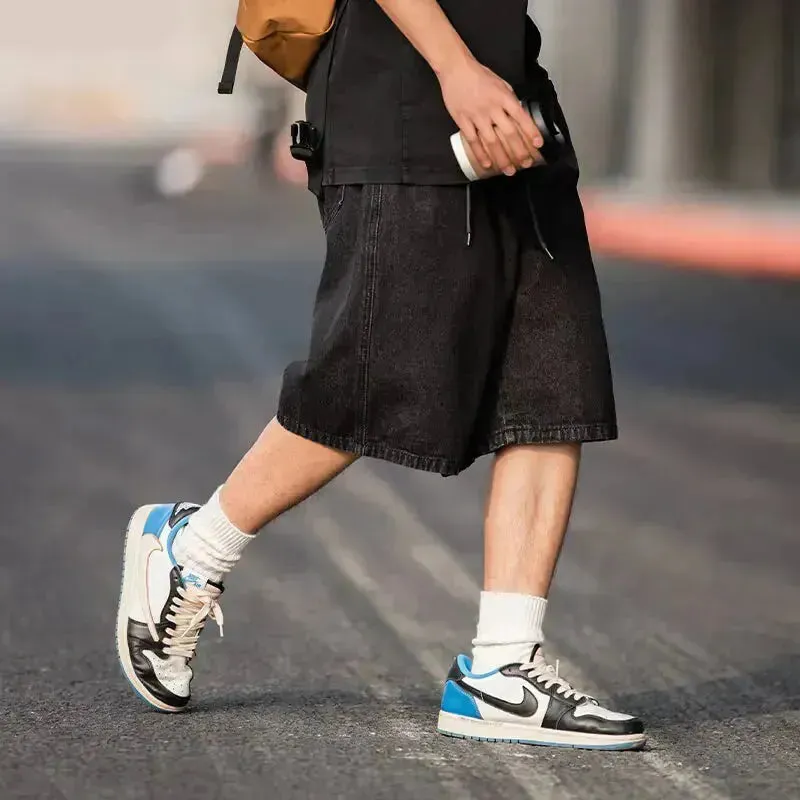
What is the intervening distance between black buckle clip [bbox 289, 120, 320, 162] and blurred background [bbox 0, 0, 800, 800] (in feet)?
3.27

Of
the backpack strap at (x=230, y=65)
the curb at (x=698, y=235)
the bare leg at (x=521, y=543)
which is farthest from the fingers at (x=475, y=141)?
the curb at (x=698, y=235)

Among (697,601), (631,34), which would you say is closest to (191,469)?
(697,601)

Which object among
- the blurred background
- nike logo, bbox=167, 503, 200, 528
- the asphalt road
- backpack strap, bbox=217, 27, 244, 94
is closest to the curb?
the blurred background

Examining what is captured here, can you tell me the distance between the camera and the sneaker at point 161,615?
3725 mm

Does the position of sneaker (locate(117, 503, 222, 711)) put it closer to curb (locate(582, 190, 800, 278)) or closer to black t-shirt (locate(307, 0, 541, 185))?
black t-shirt (locate(307, 0, 541, 185))

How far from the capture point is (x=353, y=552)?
19.1 feet

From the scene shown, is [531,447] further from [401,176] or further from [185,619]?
[185,619]

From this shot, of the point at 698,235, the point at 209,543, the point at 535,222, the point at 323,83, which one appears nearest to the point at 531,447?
the point at 535,222

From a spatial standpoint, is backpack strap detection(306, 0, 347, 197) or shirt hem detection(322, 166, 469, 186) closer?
shirt hem detection(322, 166, 469, 186)

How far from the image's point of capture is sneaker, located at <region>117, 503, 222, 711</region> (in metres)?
3.72

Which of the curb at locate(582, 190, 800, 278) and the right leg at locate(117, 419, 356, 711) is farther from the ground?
the right leg at locate(117, 419, 356, 711)

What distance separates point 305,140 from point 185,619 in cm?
89

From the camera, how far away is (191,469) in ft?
24.0

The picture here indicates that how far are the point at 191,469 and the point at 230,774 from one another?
4.15m
